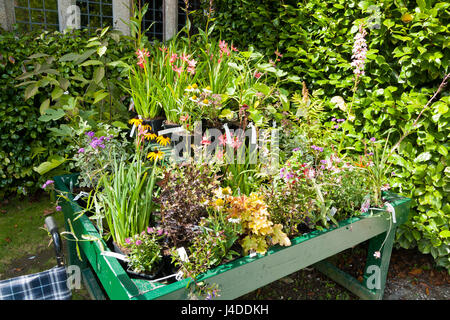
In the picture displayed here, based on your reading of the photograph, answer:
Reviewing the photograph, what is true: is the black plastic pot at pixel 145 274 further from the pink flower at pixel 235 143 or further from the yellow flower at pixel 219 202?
the pink flower at pixel 235 143

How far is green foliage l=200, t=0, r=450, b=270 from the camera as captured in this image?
6.34 ft

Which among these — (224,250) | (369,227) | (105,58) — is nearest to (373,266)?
(369,227)

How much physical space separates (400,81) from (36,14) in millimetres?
5178

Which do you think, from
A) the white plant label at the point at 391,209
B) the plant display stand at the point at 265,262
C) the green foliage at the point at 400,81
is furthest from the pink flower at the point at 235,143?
the green foliage at the point at 400,81

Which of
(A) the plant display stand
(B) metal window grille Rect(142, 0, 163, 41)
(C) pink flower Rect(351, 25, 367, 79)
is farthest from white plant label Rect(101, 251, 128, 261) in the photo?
(B) metal window grille Rect(142, 0, 163, 41)

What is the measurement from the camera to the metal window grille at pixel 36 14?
15.6 ft

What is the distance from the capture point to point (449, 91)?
6.55 feet

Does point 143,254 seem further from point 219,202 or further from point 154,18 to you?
point 154,18

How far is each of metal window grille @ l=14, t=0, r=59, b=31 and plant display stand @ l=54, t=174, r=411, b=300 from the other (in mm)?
4043

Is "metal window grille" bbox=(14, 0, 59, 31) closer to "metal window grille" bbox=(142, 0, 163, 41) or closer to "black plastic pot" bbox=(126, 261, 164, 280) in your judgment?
"metal window grille" bbox=(142, 0, 163, 41)

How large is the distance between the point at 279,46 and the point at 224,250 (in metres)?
2.16

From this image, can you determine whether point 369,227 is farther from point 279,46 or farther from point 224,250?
point 279,46

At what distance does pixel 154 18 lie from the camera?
19.4 feet

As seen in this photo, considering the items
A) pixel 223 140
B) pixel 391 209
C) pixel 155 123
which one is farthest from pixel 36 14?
pixel 391 209
